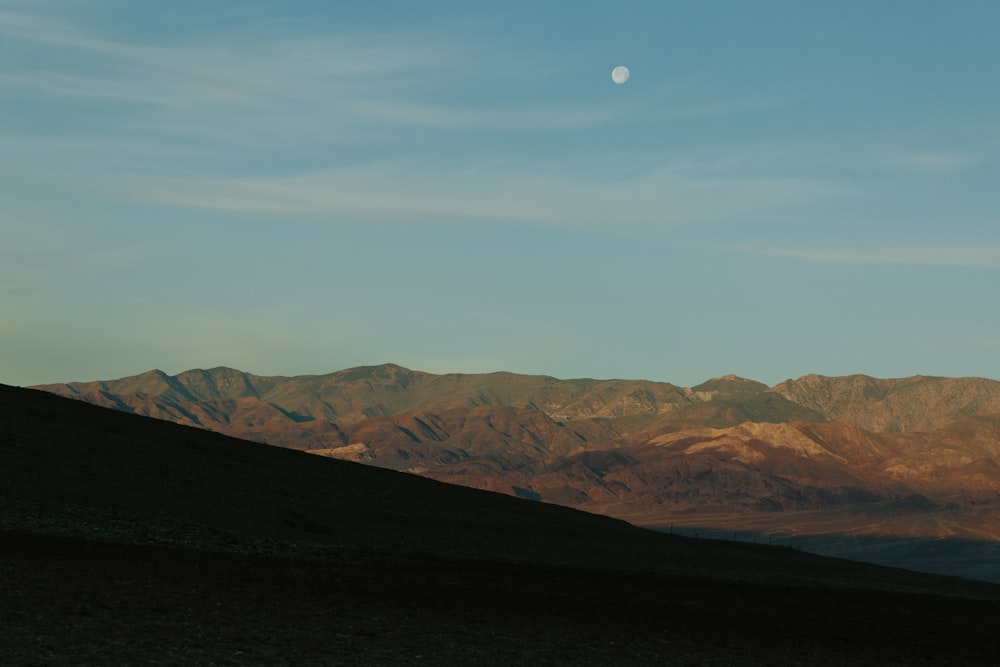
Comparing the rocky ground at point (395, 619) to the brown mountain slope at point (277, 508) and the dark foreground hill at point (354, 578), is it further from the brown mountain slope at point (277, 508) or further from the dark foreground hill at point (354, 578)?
the brown mountain slope at point (277, 508)

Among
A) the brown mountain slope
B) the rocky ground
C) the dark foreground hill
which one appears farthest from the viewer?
the brown mountain slope

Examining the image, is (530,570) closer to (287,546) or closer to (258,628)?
(287,546)

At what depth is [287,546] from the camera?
61.5m

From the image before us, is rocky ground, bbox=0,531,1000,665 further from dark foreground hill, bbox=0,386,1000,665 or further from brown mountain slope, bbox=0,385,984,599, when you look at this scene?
brown mountain slope, bbox=0,385,984,599

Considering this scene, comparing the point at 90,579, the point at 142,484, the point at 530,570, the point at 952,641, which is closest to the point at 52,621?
the point at 90,579

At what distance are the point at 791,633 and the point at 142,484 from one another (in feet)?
148

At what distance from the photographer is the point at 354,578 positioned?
48.2 meters

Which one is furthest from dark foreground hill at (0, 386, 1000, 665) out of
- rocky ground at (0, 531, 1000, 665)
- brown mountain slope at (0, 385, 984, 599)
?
brown mountain slope at (0, 385, 984, 599)

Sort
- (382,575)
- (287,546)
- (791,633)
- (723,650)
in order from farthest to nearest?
1. (287,546)
2. (382,575)
3. (791,633)
4. (723,650)

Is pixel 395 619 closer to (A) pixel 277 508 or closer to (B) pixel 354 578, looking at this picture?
(B) pixel 354 578

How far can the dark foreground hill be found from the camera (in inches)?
1249

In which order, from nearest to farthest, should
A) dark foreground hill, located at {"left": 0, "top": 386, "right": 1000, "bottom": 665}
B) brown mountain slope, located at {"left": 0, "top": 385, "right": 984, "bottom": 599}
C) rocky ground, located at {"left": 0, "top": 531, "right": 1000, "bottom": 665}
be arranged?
rocky ground, located at {"left": 0, "top": 531, "right": 1000, "bottom": 665} < dark foreground hill, located at {"left": 0, "top": 386, "right": 1000, "bottom": 665} < brown mountain slope, located at {"left": 0, "top": 385, "right": 984, "bottom": 599}

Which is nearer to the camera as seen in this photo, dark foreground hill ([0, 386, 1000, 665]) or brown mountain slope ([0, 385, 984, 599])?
dark foreground hill ([0, 386, 1000, 665])

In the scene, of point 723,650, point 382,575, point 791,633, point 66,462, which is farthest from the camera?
point 66,462
